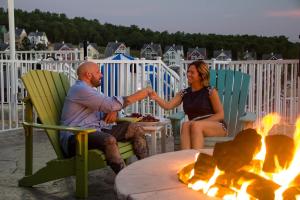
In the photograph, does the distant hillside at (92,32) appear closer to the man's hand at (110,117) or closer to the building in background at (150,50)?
the building in background at (150,50)

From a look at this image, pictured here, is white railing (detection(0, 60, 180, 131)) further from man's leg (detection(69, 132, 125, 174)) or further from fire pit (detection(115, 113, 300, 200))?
fire pit (detection(115, 113, 300, 200))

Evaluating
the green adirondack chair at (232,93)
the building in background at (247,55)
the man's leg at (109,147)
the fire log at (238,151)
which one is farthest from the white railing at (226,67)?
the fire log at (238,151)

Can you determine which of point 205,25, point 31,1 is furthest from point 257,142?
point 31,1

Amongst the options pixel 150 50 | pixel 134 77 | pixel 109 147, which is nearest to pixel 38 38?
pixel 150 50

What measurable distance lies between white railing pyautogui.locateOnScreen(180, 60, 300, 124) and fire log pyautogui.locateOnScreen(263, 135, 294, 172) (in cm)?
405

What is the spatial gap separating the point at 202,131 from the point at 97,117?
93cm

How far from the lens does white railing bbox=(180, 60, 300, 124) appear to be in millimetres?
6504

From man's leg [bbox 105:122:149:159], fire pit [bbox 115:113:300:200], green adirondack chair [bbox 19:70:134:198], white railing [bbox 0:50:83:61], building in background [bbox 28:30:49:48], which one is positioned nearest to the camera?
A: fire pit [bbox 115:113:300:200]

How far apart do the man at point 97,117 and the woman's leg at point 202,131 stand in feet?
1.46

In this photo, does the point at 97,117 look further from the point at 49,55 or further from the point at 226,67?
the point at 49,55

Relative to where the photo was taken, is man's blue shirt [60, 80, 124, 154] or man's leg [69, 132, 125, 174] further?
man's blue shirt [60, 80, 124, 154]

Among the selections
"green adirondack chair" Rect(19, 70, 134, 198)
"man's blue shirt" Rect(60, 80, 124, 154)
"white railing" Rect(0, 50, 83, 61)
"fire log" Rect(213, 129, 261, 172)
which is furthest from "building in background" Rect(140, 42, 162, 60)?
"fire log" Rect(213, 129, 261, 172)

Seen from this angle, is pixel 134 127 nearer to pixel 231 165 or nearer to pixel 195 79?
pixel 195 79

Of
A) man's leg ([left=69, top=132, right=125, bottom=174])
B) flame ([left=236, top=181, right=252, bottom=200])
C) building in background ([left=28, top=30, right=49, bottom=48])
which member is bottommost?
man's leg ([left=69, top=132, right=125, bottom=174])
